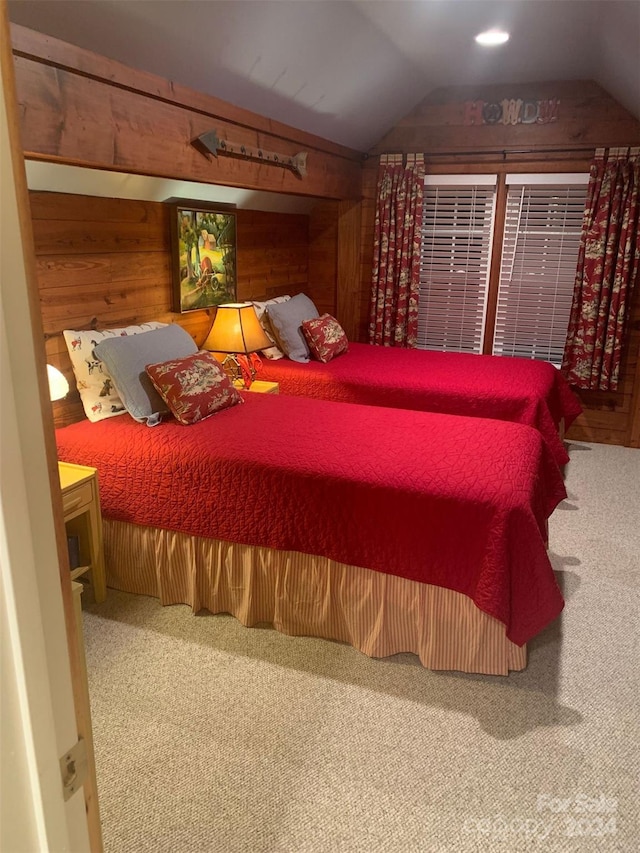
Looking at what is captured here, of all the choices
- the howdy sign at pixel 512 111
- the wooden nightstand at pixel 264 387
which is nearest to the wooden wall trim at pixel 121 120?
the wooden nightstand at pixel 264 387

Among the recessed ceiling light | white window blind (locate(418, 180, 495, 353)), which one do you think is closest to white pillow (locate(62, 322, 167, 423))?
the recessed ceiling light

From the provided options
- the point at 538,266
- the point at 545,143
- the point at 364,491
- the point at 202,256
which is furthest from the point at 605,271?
the point at 364,491

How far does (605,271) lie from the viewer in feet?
14.4

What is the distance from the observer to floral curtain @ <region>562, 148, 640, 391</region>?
425 centimetres

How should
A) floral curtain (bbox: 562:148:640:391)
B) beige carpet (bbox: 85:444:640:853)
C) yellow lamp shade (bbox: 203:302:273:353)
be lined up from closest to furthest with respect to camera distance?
1. beige carpet (bbox: 85:444:640:853)
2. yellow lamp shade (bbox: 203:302:273:353)
3. floral curtain (bbox: 562:148:640:391)

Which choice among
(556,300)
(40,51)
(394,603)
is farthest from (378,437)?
(556,300)

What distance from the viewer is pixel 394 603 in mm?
2330

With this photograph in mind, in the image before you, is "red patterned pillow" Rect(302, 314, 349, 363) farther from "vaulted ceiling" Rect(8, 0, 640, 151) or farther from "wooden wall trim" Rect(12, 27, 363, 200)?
"vaulted ceiling" Rect(8, 0, 640, 151)

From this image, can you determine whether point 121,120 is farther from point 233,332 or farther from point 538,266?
point 538,266

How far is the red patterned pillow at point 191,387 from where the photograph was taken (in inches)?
109

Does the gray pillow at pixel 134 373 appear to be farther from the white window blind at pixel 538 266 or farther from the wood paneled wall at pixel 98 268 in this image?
the white window blind at pixel 538 266

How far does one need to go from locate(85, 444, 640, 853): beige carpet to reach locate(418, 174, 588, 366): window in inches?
105

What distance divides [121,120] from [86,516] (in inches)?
58.2

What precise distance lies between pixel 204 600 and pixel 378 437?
974 millimetres
